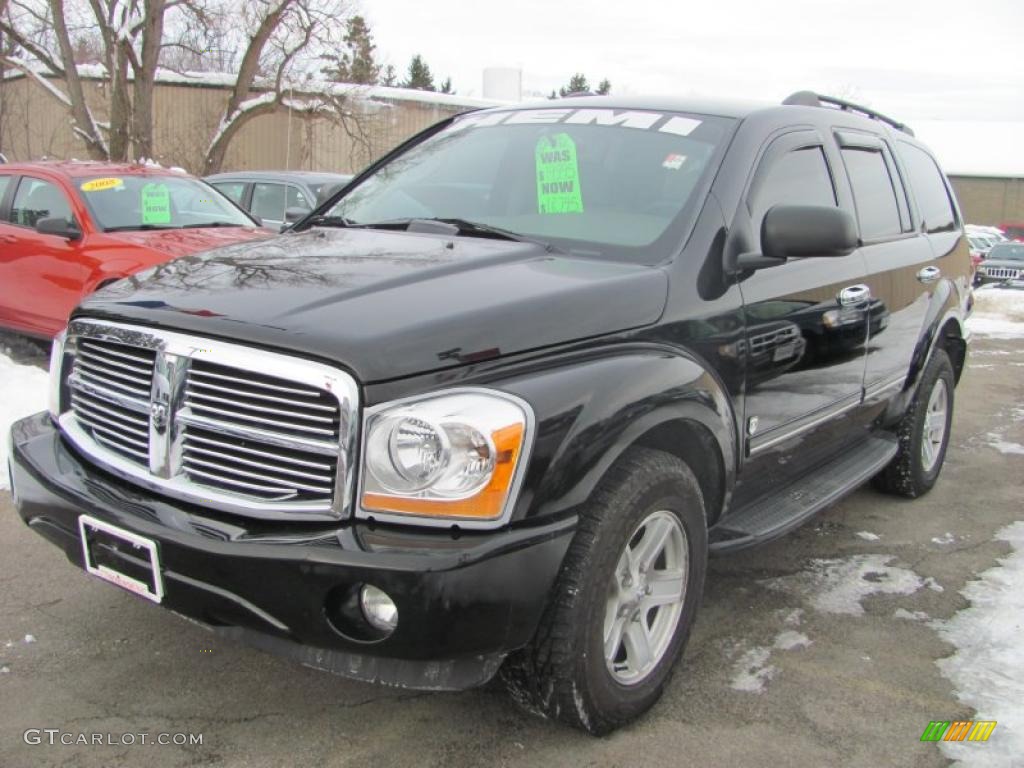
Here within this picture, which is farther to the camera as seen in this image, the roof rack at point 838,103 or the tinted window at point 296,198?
the tinted window at point 296,198

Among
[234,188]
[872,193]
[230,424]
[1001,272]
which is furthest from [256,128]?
[230,424]

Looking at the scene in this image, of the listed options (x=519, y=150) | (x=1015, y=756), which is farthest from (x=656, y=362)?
(x=1015, y=756)

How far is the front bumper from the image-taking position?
211 cm

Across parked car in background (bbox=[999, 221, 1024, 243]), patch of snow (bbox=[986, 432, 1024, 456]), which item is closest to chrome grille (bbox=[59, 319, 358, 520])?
patch of snow (bbox=[986, 432, 1024, 456])

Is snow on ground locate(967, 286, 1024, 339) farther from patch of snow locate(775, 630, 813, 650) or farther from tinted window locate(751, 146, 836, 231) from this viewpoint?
patch of snow locate(775, 630, 813, 650)

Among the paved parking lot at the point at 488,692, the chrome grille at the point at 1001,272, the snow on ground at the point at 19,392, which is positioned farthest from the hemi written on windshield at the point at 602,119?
the chrome grille at the point at 1001,272

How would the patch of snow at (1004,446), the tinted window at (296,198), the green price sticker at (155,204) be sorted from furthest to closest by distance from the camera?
the tinted window at (296,198), the green price sticker at (155,204), the patch of snow at (1004,446)

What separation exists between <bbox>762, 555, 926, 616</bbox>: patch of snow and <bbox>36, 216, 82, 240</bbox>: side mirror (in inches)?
231

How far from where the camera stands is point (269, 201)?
440 inches

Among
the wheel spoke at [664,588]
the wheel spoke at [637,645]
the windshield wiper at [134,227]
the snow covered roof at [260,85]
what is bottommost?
the wheel spoke at [637,645]

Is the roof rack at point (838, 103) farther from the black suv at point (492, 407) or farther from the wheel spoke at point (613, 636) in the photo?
the wheel spoke at point (613, 636)

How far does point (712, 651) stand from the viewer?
3.20 m

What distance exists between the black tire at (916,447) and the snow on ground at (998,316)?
6.22 metres

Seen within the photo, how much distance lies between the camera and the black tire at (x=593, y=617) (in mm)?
2344
